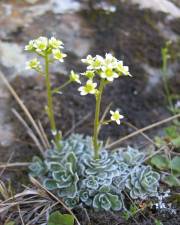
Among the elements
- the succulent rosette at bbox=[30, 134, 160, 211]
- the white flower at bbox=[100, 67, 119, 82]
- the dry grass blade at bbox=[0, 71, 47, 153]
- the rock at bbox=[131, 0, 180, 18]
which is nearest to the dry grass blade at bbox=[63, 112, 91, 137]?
the dry grass blade at bbox=[0, 71, 47, 153]

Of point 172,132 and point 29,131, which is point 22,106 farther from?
point 172,132

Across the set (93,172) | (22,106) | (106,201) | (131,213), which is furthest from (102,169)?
(22,106)

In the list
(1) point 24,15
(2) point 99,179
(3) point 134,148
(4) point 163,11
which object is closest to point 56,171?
(2) point 99,179

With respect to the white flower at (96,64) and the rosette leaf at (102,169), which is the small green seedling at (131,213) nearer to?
the rosette leaf at (102,169)

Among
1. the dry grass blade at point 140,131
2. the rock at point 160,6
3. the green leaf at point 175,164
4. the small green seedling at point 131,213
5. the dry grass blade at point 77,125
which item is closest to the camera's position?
the small green seedling at point 131,213

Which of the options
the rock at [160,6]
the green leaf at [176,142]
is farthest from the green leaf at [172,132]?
the rock at [160,6]

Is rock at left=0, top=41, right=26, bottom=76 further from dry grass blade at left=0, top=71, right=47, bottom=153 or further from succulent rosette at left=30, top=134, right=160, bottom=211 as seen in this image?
succulent rosette at left=30, top=134, right=160, bottom=211

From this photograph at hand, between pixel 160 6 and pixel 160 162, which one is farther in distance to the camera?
pixel 160 6
